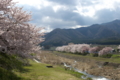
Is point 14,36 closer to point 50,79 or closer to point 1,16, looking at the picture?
point 1,16

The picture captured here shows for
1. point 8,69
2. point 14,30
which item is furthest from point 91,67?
point 14,30

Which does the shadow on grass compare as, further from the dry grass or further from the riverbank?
the riverbank

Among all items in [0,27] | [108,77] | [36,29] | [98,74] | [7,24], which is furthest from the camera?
[98,74]

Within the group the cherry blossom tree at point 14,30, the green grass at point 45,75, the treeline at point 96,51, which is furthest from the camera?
the treeline at point 96,51

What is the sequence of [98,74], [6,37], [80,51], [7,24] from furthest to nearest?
[80,51]
[98,74]
[7,24]
[6,37]

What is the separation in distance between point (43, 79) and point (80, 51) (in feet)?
272

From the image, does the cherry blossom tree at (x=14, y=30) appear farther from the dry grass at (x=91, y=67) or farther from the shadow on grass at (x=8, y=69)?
the dry grass at (x=91, y=67)

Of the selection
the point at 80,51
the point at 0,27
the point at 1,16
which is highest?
the point at 80,51

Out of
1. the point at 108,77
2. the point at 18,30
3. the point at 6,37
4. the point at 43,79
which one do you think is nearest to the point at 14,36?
the point at 18,30

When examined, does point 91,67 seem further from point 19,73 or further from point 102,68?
point 19,73

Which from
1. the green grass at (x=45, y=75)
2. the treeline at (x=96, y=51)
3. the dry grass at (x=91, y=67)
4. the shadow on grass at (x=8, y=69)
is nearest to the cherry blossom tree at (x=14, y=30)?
the shadow on grass at (x=8, y=69)

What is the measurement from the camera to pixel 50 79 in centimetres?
1376

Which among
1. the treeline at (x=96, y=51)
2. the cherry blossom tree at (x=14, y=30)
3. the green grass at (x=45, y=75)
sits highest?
the treeline at (x=96, y=51)

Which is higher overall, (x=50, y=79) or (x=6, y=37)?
(x=6, y=37)
